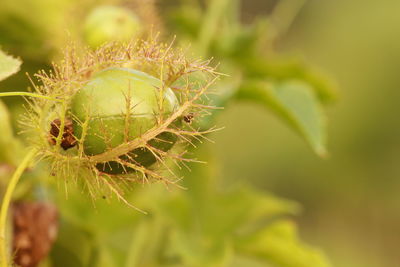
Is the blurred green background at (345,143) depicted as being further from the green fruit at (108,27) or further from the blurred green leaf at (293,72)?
the green fruit at (108,27)

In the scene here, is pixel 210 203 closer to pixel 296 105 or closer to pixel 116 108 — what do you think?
pixel 296 105

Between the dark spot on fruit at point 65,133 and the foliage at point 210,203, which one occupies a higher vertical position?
the foliage at point 210,203

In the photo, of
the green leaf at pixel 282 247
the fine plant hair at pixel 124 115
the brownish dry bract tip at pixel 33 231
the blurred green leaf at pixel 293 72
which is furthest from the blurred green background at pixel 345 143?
the fine plant hair at pixel 124 115

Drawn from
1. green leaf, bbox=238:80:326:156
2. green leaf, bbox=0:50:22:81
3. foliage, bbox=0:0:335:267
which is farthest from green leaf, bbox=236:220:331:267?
green leaf, bbox=0:50:22:81

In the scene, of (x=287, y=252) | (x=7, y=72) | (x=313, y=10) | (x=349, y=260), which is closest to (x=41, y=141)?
(x=7, y=72)

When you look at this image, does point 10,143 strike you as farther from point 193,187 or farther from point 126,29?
point 193,187

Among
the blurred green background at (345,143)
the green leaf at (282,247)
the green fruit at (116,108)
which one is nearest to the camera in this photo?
the green fruit at (116,108)

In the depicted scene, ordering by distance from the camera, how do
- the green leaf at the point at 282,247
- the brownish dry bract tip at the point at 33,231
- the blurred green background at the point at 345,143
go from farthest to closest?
the blurred green background at the point at 345,143 < the green leaf at the point at 282,247 < the brownish dry bract tip at the point at 33,231

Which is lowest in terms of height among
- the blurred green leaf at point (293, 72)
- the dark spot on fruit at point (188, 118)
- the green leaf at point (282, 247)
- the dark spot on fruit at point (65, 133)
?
the dark spot on fruit at point (65, 133)
